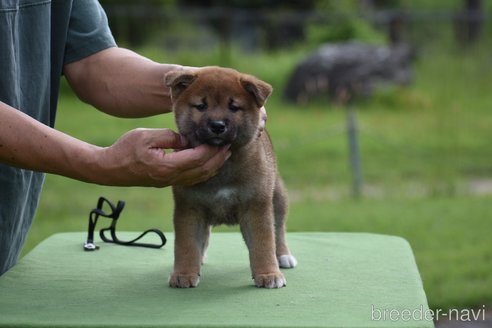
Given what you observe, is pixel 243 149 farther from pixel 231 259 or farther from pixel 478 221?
pixel 478 221

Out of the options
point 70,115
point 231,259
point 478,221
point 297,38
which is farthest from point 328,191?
point 297,38

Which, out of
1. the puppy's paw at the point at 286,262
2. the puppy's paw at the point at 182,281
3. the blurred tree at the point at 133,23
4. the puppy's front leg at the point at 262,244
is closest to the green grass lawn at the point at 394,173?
the blurred tree at the point at 133,23

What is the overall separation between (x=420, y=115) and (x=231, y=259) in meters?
10.6

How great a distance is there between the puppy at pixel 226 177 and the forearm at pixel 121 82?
34 centimetres

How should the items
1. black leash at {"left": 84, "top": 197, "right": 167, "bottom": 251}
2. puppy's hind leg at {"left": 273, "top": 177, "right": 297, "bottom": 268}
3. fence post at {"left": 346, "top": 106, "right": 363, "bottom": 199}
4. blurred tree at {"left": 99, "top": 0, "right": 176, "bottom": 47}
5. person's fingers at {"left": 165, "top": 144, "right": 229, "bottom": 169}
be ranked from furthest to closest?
1. blurred tree at {"left": 99, "top": 0, "right": 176, "bottom": 47}
2. fence post at {"left": 346, "top": 106, "right": 363, "bottom": 199}
3. black leash at {"left": 84, "top": 197, "right": 167, "bottom": 251}
4. puppy's hind leg at {"left": 273, "top": 177, "right": 297, "bottom": 268}
5. person's fingers at {"left": 165, "top": 144, "right": 229, "bottom": 169}

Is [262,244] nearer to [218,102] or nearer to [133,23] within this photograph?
[218,102]

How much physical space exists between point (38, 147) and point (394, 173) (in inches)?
328

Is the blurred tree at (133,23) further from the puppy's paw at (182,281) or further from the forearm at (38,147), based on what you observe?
the forearm at (38,147)

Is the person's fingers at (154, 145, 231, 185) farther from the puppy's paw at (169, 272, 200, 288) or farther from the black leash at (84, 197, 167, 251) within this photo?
the black leash at (84, 197, 167, 251)

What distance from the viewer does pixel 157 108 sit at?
3551 millimetres

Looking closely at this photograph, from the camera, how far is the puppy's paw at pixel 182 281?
309cm

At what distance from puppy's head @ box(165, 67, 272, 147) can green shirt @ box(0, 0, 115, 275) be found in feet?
1.64

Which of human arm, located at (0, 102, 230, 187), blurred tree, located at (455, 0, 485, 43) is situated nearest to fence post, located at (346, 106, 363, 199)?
human arm, located at (0, 102, 230, 187)

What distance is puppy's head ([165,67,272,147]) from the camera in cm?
306
